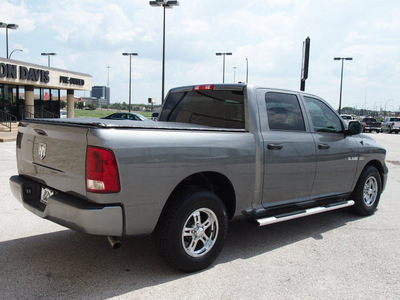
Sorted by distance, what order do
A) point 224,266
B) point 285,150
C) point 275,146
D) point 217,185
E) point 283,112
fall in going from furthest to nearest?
1. point 283,112
2. point 285,150
3. point 275,146
4. point 217,185
5. point 224,266

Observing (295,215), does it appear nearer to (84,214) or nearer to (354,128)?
(354,128)

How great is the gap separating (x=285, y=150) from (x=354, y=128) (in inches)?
60.1

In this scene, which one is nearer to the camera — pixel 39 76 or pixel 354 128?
pixel 354 128

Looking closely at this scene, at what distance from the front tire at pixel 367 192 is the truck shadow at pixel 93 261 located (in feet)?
2.96

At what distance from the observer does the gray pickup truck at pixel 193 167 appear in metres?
3.07

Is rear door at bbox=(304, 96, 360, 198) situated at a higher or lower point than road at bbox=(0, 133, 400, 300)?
higher

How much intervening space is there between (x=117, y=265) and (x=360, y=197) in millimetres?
3812

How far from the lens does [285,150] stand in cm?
436

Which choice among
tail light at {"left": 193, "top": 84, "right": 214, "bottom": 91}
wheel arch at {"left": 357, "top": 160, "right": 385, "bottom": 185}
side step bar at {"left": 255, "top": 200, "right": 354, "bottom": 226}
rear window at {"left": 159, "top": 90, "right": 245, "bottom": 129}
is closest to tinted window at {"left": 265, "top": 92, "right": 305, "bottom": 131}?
rear window at {"left": 159, "top": 90, "right": 245, "bottom": 129}

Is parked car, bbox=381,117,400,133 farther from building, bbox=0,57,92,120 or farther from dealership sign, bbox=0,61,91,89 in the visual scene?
building, bbox=0,57,92,120

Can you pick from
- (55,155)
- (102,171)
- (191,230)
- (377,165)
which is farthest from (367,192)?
(55,155)

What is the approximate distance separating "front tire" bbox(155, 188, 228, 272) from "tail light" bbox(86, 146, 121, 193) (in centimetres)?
64

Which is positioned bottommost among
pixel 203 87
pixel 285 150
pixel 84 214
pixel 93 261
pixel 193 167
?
pixel 93 261

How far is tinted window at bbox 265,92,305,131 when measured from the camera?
14.5ft
